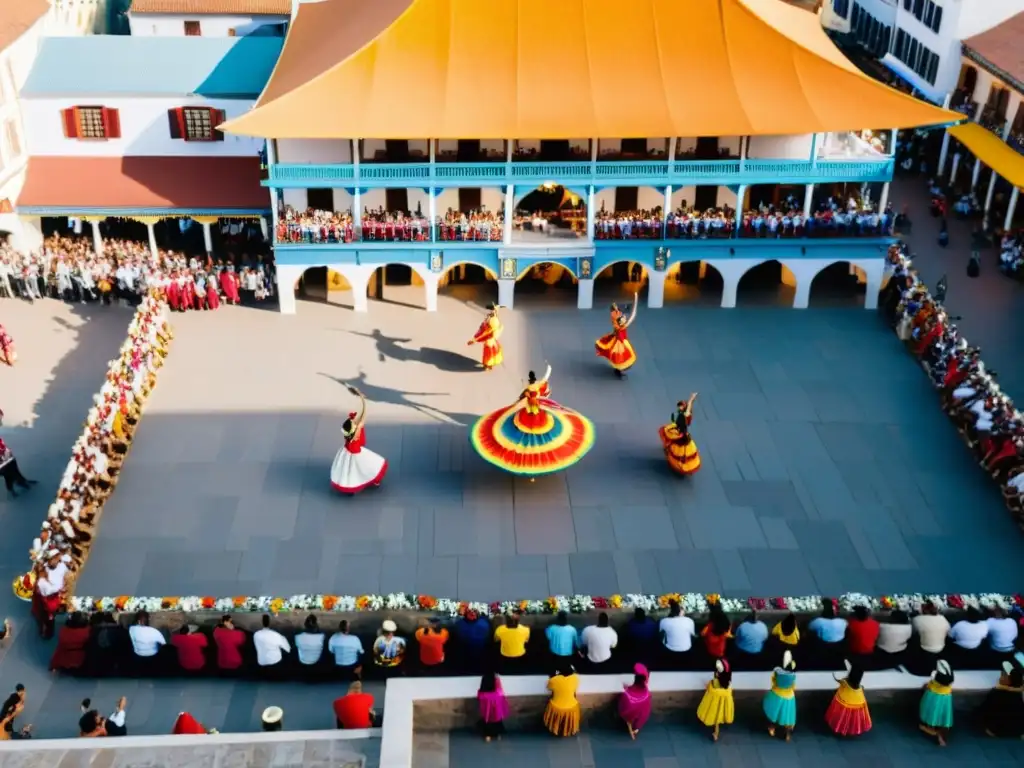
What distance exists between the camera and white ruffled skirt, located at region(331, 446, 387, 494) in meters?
23.3

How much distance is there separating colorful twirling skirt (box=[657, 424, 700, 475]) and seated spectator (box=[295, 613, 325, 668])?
8953mm

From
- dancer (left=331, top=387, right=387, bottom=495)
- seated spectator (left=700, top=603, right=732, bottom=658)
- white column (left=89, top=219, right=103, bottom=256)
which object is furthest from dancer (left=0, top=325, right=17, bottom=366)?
seated spectator (left=700, top=603, right=732, bottom=658)

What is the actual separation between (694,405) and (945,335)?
6891 mm

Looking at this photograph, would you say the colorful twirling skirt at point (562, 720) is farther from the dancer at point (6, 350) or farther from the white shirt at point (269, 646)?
the dancer at point (6, 350)

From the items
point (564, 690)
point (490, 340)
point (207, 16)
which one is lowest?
point (490, 340)

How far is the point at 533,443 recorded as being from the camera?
23.2 metres

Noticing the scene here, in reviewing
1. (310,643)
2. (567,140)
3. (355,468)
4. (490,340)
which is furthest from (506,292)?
(310,643)

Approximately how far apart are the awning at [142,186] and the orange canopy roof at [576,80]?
351 cm

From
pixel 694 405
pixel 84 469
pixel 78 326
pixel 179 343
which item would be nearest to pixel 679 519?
pixel 694 405

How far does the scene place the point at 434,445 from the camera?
25500 mm

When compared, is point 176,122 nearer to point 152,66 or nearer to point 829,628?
point 152,66

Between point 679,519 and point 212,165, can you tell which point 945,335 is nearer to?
point 679,519

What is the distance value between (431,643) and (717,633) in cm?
470

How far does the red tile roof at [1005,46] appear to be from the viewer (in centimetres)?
3791
